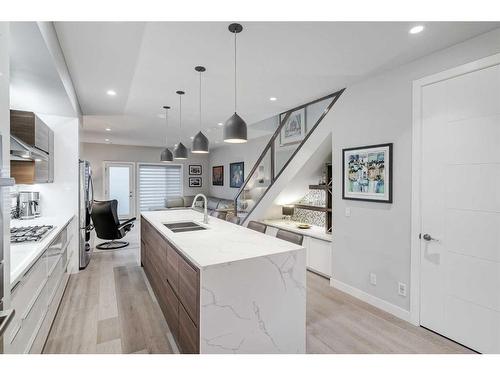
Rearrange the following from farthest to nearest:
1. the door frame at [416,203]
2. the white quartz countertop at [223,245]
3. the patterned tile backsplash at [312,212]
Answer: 1. the patterned tile backsplash at [312,212]
2. the door frame at [416,203]
3. the white quartz countertop at [223,245]

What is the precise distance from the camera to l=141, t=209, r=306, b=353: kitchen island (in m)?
1.60

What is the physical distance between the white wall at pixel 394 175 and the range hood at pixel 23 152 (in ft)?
10.9

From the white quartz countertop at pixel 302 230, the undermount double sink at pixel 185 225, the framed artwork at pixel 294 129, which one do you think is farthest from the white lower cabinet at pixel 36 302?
the framed artwork at pixel 294 129

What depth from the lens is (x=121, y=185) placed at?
8.34m

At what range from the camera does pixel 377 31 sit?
2008mm

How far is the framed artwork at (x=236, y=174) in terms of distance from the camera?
7.59 m

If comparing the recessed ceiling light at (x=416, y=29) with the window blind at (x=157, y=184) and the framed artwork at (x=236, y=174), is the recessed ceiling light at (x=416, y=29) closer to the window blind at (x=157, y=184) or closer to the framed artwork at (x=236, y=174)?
→ the framed artwork at (x=236, y=174)

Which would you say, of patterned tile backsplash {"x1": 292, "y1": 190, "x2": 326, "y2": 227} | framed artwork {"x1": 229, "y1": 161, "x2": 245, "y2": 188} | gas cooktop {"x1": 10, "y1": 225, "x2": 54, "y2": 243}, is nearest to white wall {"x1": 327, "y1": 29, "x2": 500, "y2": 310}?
patterned tile backsplash {"x1": 292, "y1": 190, "x2": 326, "y2": 227}

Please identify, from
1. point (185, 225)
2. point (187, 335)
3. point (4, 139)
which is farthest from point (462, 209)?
point (4, 139)

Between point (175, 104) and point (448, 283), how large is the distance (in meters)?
4.02

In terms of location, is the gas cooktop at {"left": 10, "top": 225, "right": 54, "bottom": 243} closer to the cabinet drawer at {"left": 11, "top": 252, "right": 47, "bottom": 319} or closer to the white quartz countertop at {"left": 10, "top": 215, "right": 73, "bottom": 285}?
the white quartz countertop at {"left": 10, "top": 215, "right": 73, "bottom": 285}

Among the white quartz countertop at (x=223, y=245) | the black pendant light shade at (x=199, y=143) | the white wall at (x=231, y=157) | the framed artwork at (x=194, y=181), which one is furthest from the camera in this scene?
the framed artwork at (x=194, y=181)

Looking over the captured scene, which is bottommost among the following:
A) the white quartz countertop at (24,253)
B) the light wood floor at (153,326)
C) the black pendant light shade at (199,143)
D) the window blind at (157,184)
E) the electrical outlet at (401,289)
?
the light wood floor at (153,326)

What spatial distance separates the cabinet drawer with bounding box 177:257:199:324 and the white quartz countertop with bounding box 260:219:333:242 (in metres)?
2.29
